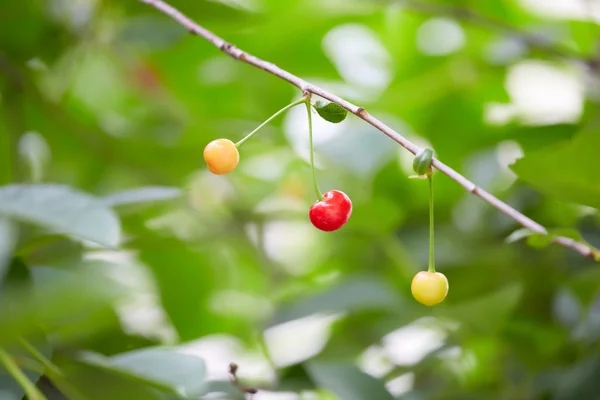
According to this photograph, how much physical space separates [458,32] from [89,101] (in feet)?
2.15

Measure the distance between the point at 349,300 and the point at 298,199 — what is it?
0.43 m

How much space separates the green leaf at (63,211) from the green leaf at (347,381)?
8.7 inches

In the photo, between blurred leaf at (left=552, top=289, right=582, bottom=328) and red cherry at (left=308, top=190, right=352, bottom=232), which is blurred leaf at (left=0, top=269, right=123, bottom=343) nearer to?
red cherry at (left=308, top=190, right=352, bottom=232)

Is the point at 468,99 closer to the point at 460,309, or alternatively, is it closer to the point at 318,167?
the point at 318,167

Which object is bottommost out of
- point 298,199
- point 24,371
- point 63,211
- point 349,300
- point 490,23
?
point 24,371

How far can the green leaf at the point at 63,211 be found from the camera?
0.45m

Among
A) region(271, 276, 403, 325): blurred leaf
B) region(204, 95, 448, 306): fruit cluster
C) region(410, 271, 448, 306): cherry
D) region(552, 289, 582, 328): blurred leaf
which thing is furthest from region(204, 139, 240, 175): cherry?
region(552, 289, 582, 328): blurred leaf

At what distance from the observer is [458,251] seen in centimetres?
87

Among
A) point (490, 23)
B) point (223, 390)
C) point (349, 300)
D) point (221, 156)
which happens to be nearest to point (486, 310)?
point (349, 300)

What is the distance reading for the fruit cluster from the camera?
411mm

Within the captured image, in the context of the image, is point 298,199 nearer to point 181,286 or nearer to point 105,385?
point 181,286

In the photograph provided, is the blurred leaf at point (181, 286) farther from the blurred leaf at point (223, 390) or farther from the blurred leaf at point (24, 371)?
the blurred leaf at point (24, 371)

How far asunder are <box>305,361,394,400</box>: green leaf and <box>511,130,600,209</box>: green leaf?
0.72 ft

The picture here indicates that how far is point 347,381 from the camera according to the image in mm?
585
